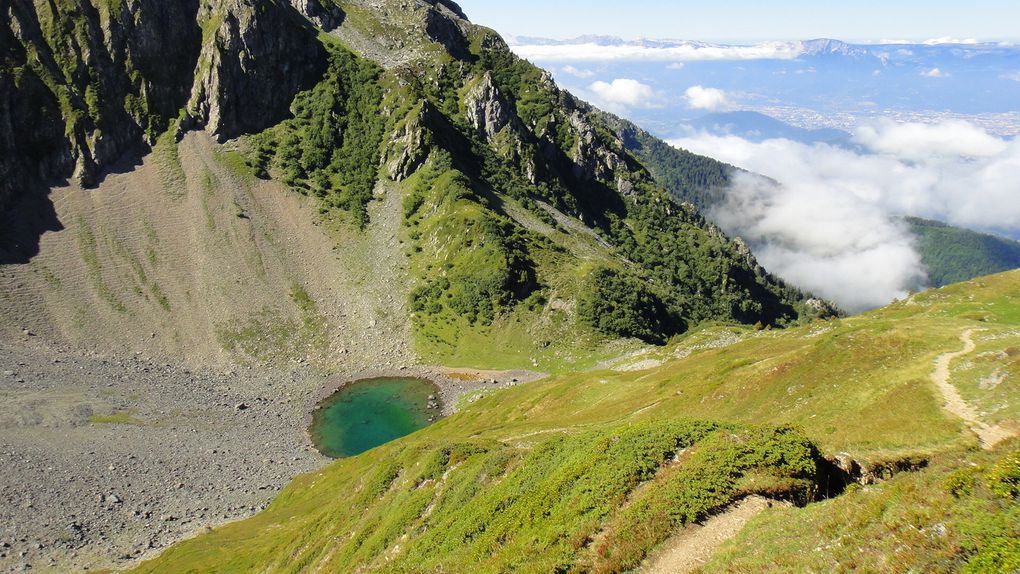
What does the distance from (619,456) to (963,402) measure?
79.1ft

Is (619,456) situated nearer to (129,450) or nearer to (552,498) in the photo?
(552,498)

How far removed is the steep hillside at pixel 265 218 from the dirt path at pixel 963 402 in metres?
83.7

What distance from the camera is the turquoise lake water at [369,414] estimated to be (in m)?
107

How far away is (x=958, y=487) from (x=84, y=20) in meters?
210

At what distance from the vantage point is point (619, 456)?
106 ft

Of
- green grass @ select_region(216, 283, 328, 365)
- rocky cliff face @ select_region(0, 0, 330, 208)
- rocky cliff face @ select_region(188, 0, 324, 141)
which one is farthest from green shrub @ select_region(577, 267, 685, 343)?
rocky cliff face @ select_region(0, 0, 330, 208)

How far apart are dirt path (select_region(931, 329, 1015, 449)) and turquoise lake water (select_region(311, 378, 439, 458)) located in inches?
3361

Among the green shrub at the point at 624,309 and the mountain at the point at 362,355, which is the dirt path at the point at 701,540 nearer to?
the mountain at the point at 362,355

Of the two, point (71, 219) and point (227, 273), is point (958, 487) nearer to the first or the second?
point (227, 273)

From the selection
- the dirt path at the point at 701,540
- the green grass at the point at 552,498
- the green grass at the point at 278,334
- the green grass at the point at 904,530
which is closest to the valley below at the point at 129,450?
the green grass at the point at 278,334

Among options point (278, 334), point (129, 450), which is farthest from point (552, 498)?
point (278, 334)

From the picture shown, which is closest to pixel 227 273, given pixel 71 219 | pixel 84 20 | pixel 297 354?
pixel 297 354

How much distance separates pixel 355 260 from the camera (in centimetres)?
15762

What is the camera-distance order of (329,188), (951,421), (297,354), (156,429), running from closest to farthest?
1. (951,421)
2. (156,429)
3. (297,354)
4. (329,188)
